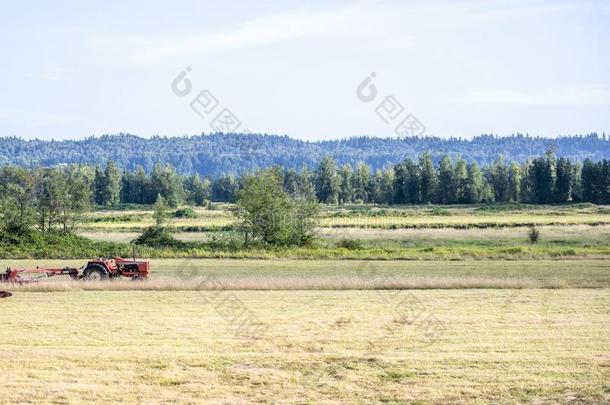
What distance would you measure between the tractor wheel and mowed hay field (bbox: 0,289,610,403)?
409 centimetres

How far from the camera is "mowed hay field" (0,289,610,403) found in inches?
707

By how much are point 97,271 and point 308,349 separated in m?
17.7

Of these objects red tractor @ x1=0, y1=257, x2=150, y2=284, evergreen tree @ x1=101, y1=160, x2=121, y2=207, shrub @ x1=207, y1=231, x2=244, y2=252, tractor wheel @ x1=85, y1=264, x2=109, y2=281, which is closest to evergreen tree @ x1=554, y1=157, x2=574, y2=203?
evergreen tree @ x1=101, y1=160, x2=121, y2=207

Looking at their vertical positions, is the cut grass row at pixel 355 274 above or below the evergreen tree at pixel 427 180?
below

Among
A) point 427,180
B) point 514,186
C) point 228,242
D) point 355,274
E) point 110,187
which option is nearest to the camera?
point 355,274

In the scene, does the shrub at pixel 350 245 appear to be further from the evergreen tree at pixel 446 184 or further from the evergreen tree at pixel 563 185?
the evergreen tree at pixel 446 184

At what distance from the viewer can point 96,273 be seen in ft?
123

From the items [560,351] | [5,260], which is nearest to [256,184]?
[5,260]

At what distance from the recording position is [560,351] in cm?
2167

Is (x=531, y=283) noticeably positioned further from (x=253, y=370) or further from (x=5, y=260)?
(x=5, y=260)


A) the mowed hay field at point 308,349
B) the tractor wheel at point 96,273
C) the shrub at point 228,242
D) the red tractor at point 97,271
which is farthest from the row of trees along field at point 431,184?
the mowed hay field at point 308,349

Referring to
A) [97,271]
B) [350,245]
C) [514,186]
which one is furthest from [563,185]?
[97,271]

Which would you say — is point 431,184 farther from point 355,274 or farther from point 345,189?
point 355,274

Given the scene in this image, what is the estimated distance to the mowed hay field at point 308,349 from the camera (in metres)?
18.0
